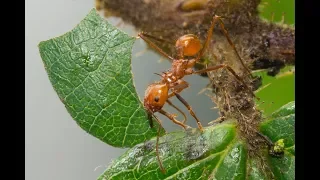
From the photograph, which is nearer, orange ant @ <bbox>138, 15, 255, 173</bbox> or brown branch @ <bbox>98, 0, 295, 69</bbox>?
orange ant @ <bbox>138, 15, 255, 173</bbox>

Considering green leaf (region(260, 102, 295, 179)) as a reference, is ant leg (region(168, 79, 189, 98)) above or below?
above

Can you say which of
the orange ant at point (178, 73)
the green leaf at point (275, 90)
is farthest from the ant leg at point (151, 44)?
the green leaf at point (275, 90)

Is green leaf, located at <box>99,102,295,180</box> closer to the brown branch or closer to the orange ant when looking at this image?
the orange ant

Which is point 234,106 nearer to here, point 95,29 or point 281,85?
point 281,85

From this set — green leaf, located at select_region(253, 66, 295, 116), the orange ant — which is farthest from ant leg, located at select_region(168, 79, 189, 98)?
green leaf, located at select_region(253, 66, 295, 116)

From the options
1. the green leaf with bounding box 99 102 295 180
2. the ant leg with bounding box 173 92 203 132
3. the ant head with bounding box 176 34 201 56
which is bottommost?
the green leaf with bounding box 99 102 295 180
